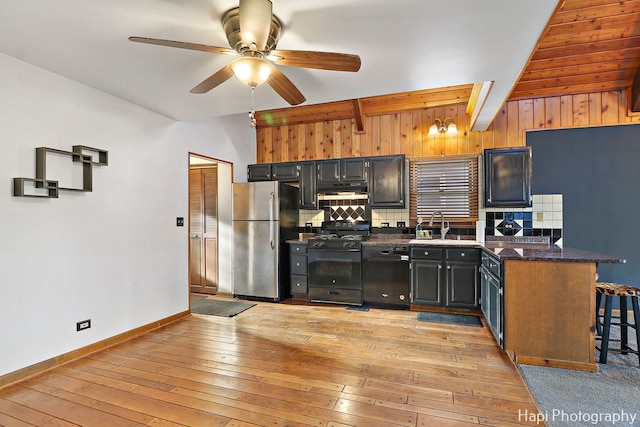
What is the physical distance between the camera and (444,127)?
4.36 metres

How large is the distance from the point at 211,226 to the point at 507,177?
14.3 feet

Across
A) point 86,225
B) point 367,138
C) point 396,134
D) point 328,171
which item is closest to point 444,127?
point 396,134

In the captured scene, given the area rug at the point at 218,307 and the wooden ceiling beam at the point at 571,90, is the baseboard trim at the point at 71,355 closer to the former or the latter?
the area rug at the point at 218,307

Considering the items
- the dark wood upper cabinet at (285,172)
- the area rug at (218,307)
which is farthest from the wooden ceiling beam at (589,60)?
the area rug at (218,307)

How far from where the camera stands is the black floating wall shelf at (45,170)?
2.42m

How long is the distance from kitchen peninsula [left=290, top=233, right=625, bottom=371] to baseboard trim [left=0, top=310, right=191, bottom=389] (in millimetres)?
3522

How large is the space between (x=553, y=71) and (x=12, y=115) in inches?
213

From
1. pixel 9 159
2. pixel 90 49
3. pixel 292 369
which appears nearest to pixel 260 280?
pixel 292 369

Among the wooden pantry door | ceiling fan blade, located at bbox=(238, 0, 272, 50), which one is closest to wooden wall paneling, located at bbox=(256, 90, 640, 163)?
the wooden pantry door

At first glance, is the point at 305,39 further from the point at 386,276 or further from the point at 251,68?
the point at 386,276

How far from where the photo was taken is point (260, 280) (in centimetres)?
464

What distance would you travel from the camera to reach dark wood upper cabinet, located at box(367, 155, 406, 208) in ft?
14.5

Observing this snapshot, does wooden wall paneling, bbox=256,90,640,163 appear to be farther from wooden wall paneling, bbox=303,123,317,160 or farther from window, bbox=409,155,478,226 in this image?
window, bbox=409,155,478,226

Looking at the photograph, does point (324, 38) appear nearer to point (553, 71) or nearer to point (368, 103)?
point (368, 103)
